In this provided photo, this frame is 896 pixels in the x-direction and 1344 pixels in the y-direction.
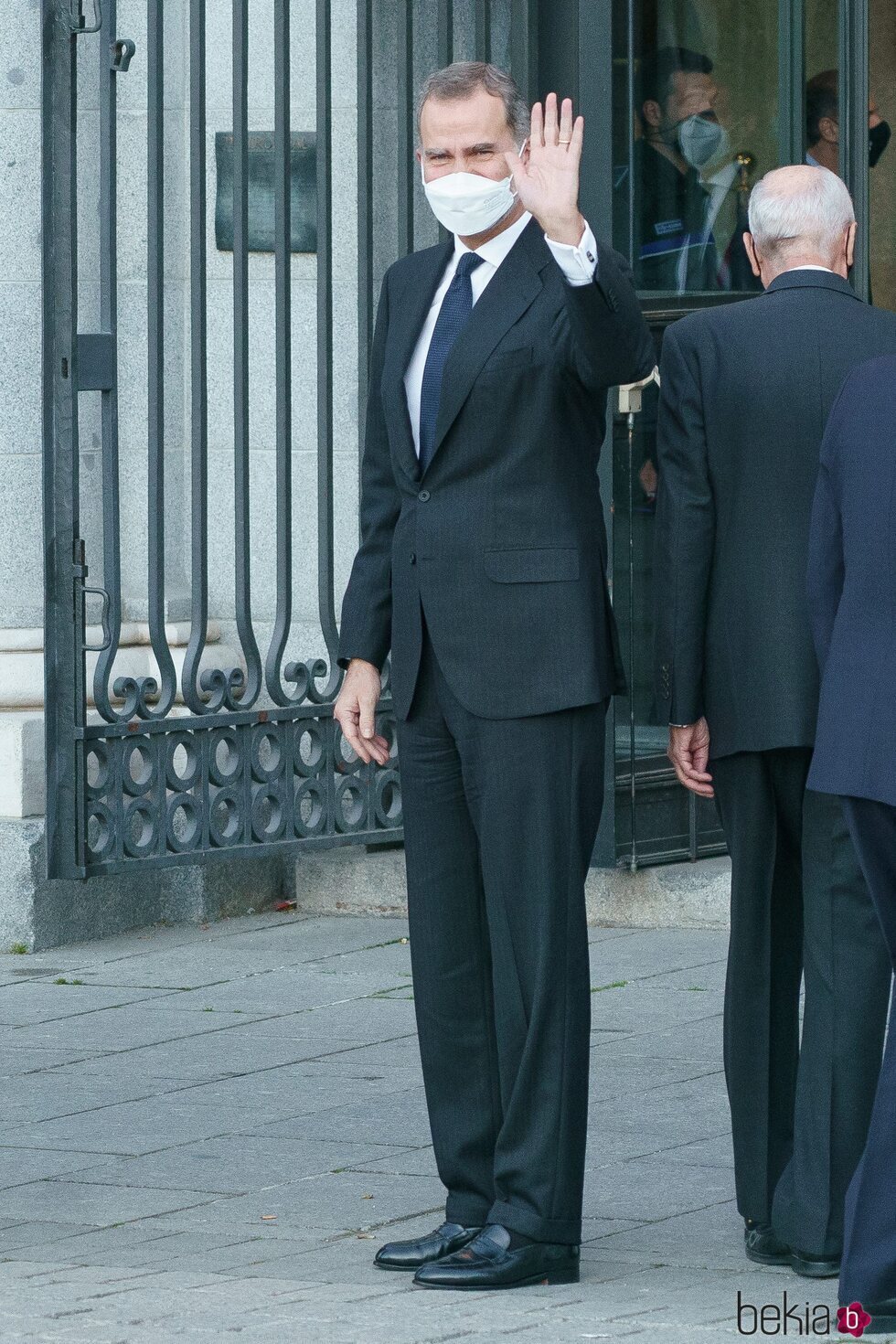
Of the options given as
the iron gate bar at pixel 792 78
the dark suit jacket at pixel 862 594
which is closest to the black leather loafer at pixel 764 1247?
the dark suit jacket at pixel 862 594

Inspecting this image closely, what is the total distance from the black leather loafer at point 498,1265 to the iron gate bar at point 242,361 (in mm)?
3547

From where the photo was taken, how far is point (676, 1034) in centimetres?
629

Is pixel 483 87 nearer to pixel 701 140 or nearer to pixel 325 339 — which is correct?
pixel 325 339

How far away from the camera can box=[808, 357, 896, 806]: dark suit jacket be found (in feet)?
12.8

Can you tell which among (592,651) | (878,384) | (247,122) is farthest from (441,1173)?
(247,122)

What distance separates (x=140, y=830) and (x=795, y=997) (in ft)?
10.6

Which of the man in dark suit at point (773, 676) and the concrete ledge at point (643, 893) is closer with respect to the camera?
the man in dark suit at point (773, 676)

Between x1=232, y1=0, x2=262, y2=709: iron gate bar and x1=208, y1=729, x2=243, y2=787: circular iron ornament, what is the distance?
0.15 m

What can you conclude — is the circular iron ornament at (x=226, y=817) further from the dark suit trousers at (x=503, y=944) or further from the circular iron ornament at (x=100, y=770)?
the dark suit trousers at (x=503, y=944)

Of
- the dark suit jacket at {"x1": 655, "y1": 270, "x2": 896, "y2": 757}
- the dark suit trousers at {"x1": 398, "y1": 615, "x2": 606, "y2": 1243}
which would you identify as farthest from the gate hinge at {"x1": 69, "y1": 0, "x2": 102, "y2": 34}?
the dark suit trousers at {"x1": 398, "y1": 615, "x2": 606, "y2": 1243}

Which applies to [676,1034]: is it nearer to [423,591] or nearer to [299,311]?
[423,591]

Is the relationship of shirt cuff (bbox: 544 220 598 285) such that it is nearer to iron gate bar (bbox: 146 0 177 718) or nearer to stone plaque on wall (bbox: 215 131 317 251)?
iron gate bar (bbox: 146 0 177 718)

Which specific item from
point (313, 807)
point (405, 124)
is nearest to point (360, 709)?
point (313, 807)

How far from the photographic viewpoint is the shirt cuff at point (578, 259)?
3973 millimetres
